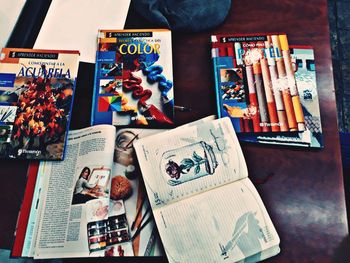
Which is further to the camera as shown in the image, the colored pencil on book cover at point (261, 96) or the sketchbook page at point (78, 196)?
the colored pencil on book cover at point (261, 96)

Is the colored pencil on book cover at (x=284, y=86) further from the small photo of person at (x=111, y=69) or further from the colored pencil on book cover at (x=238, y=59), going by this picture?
the small photo of person at (x=111, y=69)

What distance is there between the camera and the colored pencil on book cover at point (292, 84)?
2.47ft

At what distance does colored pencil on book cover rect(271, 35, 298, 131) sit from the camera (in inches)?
29.5

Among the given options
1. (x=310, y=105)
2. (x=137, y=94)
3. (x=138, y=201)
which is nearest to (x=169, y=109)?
(x=137, y=94)

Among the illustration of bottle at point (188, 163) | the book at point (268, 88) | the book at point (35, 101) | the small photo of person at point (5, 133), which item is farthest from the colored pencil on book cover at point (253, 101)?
the small photo of person at point (5, 133)

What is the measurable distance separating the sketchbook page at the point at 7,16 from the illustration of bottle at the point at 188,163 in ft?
1.64

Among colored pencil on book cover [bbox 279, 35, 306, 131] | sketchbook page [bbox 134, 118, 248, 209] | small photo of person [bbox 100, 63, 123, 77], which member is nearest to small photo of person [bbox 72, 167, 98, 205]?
sketchbook page [bbox 134, 118, 248, 209]

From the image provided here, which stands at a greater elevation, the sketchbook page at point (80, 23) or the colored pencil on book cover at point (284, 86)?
the sketchbook page at point (80, 23)

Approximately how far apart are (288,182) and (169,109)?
31cm

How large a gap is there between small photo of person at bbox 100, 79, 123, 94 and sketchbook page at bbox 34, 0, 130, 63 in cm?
8

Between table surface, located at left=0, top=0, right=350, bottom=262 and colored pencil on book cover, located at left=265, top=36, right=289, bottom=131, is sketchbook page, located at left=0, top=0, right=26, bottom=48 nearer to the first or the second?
table surface, located at left=0, top=0, right=350, bottom=262

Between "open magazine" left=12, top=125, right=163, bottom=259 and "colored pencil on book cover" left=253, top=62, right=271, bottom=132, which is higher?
"colored pencil on book cover" left=253, top=62, right=271, bottom=132

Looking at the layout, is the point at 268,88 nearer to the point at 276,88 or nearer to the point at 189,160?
the point at 276,88

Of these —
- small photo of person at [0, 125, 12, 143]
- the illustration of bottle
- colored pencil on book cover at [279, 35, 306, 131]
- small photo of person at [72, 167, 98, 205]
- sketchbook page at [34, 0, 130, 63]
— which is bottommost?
small photo of person at [72, 167, 98, 205]
